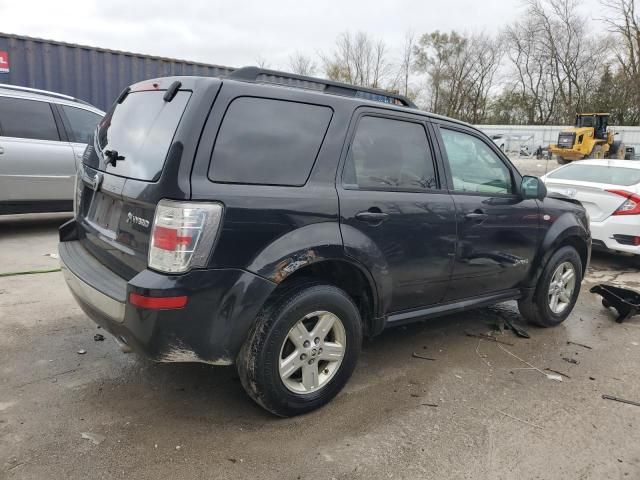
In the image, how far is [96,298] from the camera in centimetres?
269

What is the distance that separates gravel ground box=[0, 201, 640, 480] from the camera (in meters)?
2.50

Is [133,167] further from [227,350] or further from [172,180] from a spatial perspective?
[227,350]

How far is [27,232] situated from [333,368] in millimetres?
5879

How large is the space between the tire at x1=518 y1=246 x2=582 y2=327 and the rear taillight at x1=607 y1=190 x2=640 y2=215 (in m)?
2.43

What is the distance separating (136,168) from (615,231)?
624cm

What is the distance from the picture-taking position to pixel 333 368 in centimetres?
300

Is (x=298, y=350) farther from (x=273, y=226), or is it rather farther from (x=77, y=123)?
(x=77, y=123)

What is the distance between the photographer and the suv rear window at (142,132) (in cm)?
255

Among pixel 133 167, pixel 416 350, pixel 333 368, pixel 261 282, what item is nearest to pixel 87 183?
pixel 133 167

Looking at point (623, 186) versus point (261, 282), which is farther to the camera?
point (623, 186)

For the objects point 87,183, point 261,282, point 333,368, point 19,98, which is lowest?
point 333,368

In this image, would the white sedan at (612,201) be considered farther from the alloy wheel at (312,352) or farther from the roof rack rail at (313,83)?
the alloy wheel at (312,352)

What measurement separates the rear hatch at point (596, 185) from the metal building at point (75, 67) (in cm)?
787

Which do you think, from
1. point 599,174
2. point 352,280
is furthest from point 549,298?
point 599,174
